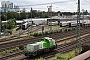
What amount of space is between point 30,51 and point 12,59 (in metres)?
2.54

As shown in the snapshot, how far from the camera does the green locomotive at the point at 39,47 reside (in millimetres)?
23938

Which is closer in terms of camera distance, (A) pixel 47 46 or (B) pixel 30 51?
(B) pixel 30 51

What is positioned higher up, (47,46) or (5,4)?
(5,4)

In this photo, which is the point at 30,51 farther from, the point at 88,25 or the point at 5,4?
the point at 5,4

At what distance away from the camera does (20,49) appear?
30.0 m

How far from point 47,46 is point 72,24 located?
158ft

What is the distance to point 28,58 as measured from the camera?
79.2ft

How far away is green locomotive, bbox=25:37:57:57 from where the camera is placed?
23938mm

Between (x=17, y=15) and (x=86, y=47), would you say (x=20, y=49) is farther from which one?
(x=17, y=15)

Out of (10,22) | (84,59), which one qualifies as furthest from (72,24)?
(84,59)

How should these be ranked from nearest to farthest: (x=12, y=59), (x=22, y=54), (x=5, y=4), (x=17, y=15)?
(x=12, y=59) → (x=22, y=54) → (x=17, y=15) → (x=5, y=4)

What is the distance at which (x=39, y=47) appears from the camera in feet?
82.0

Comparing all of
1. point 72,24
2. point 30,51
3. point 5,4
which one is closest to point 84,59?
point 30,51

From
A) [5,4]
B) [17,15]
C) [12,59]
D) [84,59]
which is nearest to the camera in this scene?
[84,59]
